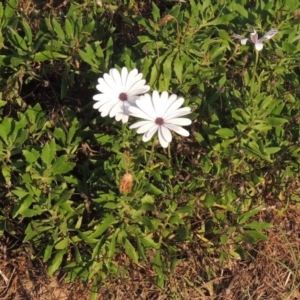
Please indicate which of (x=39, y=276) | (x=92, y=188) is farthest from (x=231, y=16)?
(x=39, y=276)

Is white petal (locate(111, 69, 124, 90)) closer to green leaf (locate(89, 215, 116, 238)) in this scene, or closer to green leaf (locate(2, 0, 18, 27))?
green leaf (locate(89, 215, 116, 238))

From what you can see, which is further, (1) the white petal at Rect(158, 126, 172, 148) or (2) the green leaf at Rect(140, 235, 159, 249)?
(2) the green leaf at Rect(140, 235, 159, 249)

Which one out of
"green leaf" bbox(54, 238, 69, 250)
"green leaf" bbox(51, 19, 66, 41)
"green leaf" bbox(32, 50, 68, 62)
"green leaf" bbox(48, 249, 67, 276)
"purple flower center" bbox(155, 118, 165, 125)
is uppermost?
"green leaf" bbox(51, 19, 66, 41)

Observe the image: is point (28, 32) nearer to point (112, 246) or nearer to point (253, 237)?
point (112, 246)

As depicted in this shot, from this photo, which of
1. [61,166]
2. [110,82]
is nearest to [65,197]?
[61,166]

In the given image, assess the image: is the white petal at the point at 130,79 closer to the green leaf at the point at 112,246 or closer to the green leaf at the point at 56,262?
the green leaf at the point at 112,246

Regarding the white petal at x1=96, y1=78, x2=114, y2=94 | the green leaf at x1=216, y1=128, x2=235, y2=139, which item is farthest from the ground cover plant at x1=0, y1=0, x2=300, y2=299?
the white petal at x1=96, y1=78, x2=114, y2=94

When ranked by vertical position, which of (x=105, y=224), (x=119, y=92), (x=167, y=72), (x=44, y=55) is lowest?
(x=105, y=224)
